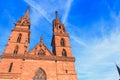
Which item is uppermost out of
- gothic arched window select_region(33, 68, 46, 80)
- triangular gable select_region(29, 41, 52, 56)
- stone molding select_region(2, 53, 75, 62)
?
triangular gable select_region(29, 41, 52, 56)

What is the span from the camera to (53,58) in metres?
26.1

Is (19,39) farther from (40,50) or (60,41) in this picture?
(60,41)

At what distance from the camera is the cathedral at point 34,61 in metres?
23.1

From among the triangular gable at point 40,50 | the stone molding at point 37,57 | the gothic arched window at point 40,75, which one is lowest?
the gothic arched window at point 40,75

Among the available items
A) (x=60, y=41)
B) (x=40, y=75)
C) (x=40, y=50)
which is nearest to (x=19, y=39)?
(x=40, y=50)

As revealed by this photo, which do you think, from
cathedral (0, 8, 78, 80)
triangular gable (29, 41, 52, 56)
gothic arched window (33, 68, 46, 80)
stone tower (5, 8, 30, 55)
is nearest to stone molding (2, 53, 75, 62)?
cathedral (0, 8, 78, 80)

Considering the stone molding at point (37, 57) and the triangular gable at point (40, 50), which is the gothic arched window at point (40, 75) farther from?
the triangular gable at point (40, 50)

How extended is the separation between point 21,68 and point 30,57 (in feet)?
8.61

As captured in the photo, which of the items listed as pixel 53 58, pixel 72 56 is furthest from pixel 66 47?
pixel 53 58

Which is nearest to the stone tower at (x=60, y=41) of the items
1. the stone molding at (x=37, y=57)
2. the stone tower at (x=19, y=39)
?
the stone molding at (x=37, y=57)

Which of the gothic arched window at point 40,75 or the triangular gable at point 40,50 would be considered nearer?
the gothic arched window at point 40,75

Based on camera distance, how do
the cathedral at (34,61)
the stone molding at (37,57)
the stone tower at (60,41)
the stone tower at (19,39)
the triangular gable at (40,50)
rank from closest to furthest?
1. the cathedral at (34,61)
2. the stone molding at (37,57)
3. the stone tower at (19,39)
4. the triangular gable at (40,50)
5. the stone tower at (60,41)

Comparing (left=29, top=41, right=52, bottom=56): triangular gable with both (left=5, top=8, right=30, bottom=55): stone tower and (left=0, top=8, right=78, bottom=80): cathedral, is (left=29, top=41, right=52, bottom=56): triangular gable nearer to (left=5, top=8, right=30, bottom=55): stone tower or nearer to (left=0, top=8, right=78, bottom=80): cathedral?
(left=0, top=8, right=78, bottom=80): cathedral

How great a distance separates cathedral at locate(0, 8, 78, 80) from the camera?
75.9 ft
